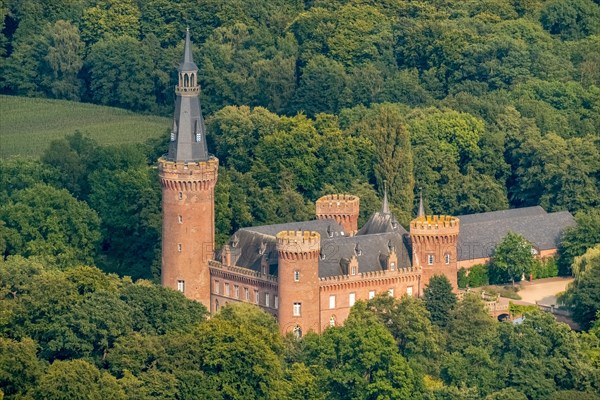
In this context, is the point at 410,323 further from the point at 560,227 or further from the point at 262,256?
the point at 560,227

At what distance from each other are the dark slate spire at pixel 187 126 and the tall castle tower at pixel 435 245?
42.3 ft

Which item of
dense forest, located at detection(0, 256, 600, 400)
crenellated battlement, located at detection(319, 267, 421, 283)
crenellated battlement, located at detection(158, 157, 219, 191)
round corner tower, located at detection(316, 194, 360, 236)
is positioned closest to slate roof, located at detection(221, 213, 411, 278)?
crenellated battlement, located at detection(319, 267, 421, 283)

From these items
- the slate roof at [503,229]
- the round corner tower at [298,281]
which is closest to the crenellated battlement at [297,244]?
the round corner tower at [298,281]

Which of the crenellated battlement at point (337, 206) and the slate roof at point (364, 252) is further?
the crenellated battlement at point (337, 206)

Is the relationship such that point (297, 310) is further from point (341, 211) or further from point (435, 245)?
point (341, 211)

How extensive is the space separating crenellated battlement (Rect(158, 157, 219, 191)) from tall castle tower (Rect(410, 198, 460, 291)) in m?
12.1

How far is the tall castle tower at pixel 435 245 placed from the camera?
180 metres

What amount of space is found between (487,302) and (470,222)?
12594 millimetres

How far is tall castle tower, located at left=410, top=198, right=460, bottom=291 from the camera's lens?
589 feet

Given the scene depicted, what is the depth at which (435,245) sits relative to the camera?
180 meters

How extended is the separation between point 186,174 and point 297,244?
28.5 ft

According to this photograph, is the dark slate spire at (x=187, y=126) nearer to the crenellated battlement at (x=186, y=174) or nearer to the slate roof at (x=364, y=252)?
the crenellated battlement at (x=186, y=174)

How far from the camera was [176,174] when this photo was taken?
586 ft

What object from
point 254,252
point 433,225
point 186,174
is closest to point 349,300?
point 254,252
